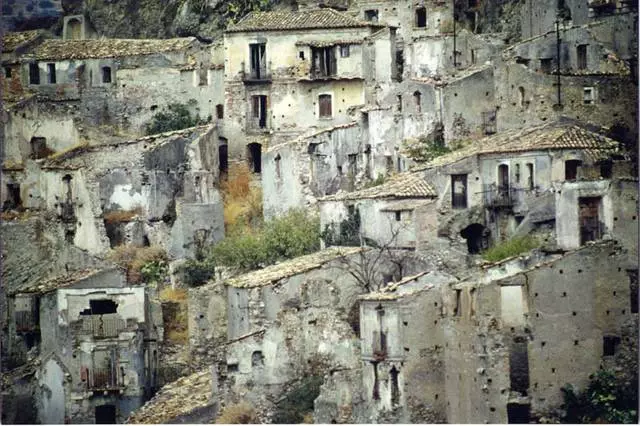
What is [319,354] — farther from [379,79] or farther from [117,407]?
[379,79]

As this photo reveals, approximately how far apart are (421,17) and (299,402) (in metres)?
13.7

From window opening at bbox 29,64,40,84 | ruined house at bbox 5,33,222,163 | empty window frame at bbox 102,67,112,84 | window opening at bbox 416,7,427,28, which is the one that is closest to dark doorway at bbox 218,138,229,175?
ruined house at bbox 5,33,222,163

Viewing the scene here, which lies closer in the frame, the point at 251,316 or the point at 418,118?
the point at 251,316

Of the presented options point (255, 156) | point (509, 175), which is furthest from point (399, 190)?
point (255, 156)

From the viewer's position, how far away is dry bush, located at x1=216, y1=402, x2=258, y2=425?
5600 cm

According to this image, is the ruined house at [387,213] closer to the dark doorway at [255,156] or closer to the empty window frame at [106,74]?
the dark doorway at [255,156]

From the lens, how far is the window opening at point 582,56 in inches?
2488

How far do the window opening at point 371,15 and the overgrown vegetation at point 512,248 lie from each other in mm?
10741

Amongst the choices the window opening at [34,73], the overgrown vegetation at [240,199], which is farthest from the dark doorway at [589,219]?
the window opening at [34,73]

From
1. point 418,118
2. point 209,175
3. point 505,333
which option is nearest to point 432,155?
point 418,118

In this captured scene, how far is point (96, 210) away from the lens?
6425cm

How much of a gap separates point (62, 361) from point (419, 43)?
10761mm

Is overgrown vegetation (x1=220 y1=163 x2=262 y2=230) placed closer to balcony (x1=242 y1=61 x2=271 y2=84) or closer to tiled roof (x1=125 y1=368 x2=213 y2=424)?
balcony (x1=242 y1=61 x2=271 y2=84)

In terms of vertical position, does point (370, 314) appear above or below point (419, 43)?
below
